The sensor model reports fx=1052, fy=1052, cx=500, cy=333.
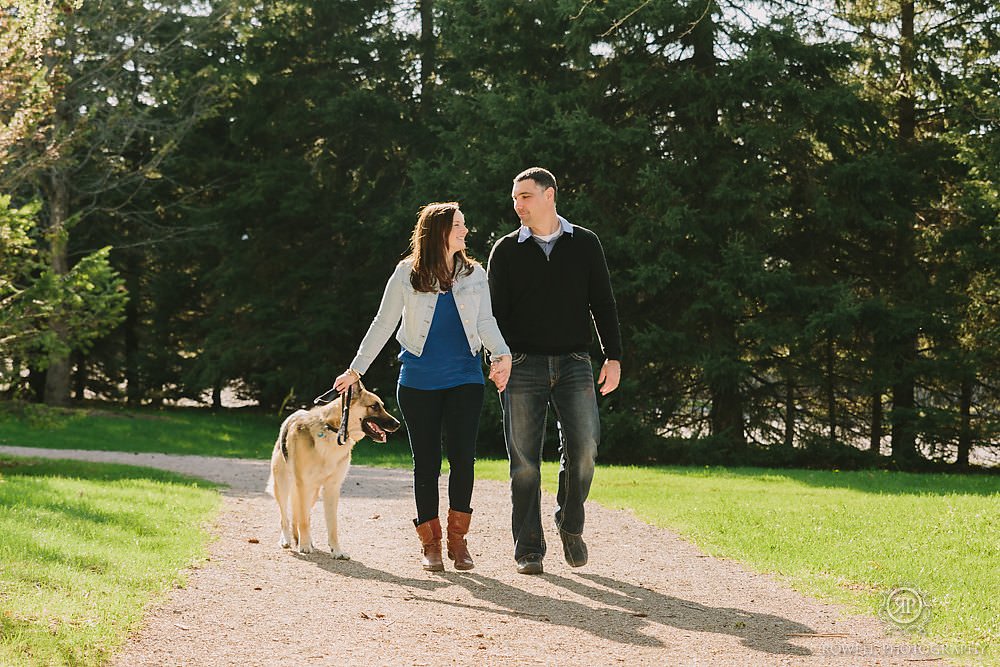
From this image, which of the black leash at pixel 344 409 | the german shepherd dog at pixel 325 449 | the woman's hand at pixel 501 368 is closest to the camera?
the woman's hand at pixel 501 368

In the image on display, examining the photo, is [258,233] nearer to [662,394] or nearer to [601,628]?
[662,394]

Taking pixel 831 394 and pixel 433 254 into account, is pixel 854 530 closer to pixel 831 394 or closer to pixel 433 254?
pixel 433 254

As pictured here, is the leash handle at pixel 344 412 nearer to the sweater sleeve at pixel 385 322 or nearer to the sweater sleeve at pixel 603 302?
the sweater sleeve at pixel 385 322

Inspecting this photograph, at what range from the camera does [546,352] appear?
661cm

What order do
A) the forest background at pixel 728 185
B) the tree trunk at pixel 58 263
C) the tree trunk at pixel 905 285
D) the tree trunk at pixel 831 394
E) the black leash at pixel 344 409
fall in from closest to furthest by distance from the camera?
the black leash at pixel 344 409, the forest background at pixel 728 185, the tree trunk at pixel 905 285, the tree trunk at pixel 831 394, the tree trunk at pixel 58 263

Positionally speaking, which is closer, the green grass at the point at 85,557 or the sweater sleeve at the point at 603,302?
the green grass at the point at 85,557

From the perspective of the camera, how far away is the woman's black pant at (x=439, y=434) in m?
6.59

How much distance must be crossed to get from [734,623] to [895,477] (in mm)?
11253

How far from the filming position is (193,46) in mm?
26344

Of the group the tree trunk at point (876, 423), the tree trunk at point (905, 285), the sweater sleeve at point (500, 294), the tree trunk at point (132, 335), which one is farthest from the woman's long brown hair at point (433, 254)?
the tree trunk at point (132, 335)

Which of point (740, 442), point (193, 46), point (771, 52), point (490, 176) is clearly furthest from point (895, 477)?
point (193, 46)

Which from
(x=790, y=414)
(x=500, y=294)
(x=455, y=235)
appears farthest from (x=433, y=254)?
(x=790, y=414)

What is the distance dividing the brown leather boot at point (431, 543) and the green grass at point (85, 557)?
1533mm

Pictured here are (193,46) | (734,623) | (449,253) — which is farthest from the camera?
(193,46)
